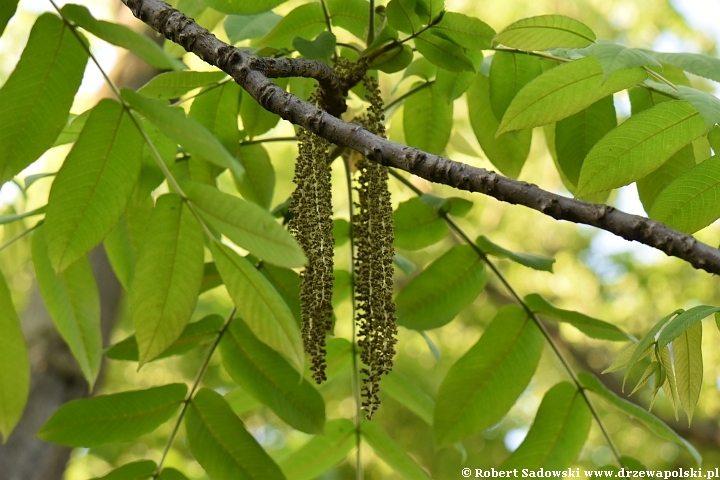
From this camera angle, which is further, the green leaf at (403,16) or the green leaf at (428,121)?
the green leaf at (428,121)

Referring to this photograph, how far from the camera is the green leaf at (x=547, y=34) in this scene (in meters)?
1.05

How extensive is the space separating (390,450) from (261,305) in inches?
24.5

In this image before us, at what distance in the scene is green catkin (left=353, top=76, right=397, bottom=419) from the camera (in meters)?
1.11

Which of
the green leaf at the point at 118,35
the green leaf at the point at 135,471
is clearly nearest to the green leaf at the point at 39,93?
the green leaf at the point at 118,35

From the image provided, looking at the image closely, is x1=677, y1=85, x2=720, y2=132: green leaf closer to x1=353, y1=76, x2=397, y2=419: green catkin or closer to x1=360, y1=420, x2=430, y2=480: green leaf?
x1=353, y1=76, x2=397, y2=419: green catkin

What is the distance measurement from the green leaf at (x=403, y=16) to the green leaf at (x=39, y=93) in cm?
52

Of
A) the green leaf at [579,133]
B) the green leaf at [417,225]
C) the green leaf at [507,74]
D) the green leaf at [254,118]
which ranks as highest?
the green leaf at [507,74]

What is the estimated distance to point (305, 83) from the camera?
1470 mm

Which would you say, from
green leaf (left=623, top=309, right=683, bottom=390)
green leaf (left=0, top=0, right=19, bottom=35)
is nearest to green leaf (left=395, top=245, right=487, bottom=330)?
green leaf (left=623, top=309, right=683, bottom=390)

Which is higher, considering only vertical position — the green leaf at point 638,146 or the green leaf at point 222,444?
the green leaf at point 638,146

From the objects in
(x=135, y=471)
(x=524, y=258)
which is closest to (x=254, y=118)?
(x=524, y=258)

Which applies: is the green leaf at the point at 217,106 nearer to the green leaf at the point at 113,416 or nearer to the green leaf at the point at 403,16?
the green leaf at the point at 403,16

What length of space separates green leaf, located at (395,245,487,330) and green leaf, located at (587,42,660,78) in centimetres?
58

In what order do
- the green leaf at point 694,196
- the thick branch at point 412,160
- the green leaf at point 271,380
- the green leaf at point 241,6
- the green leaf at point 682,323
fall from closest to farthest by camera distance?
the thick branch at point 412,160, the green leaf at point 682,323, the green leaf at point 694,196, the green leaf at point 241,6, the green leaf at point 271,380
